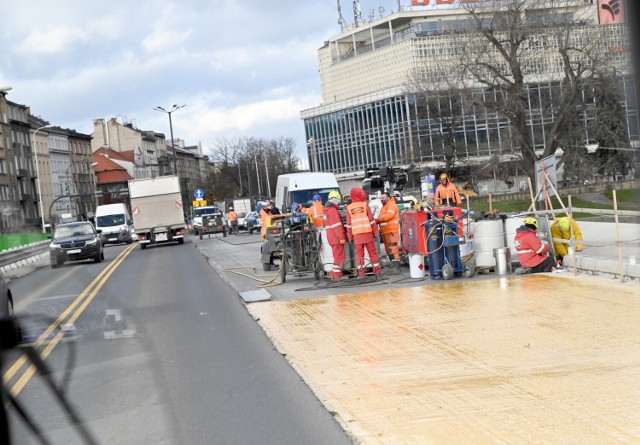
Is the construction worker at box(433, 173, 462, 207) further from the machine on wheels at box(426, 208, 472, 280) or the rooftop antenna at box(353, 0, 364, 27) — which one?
the rooftop antenna at box(353, 0, 364, 27)

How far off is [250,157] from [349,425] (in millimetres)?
106674

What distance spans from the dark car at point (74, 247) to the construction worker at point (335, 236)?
64.7ft

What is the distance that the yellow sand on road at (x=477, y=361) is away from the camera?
21.3 ft

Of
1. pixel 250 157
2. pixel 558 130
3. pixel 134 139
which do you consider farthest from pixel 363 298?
pixel 134 139

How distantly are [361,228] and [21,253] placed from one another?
26119mm

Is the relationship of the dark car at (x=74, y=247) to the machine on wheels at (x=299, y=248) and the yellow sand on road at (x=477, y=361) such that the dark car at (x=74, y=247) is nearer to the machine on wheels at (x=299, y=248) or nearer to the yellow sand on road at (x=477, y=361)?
the machine on wheels at (x=299, y=248)

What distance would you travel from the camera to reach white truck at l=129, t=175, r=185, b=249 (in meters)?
48.3

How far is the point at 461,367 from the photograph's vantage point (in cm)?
884

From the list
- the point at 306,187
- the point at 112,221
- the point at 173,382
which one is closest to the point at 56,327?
the point at 173,382

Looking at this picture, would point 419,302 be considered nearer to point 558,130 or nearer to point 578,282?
point 578,282

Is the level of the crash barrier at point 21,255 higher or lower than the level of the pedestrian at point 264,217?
lower

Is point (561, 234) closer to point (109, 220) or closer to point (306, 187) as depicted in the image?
point (306, 187)

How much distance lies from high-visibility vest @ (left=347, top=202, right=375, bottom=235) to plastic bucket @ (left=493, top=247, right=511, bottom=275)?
9.10 feet

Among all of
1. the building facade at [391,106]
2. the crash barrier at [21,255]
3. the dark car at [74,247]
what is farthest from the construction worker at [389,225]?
the building facade at [391,106]
